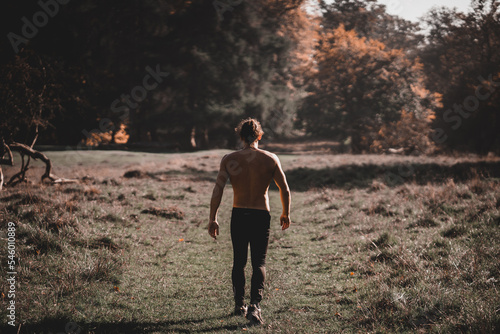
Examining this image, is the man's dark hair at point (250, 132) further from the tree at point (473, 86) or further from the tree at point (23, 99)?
the tree at point (473, 86)

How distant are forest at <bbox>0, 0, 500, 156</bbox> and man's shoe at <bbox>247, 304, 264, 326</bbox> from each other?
14.0 metres

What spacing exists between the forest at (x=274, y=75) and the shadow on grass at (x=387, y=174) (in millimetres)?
8977

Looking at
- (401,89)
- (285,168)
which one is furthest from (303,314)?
(401,89)

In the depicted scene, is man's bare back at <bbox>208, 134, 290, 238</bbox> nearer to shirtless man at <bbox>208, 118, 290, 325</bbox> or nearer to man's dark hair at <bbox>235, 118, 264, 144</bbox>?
shirtless man at <bbox>208, 118, 290, 325</bbox>

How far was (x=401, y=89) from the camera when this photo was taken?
37562 millimetres

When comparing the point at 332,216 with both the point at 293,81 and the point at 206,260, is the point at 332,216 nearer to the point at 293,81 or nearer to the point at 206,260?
the point at 206,260

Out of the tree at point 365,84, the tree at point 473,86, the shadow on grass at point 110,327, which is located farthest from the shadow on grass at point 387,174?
the tree at point 365,84

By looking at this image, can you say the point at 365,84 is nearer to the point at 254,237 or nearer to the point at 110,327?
the point at 254,237

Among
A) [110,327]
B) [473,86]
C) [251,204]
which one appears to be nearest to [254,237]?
[251,204]

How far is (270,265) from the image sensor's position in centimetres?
662

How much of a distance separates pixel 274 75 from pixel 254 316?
36.9 meters

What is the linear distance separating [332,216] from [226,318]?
20.6 ft

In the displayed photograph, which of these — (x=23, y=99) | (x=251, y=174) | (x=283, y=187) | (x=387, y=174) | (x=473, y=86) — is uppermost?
(x=473, y=86)

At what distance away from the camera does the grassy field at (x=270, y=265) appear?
13.5 ft
